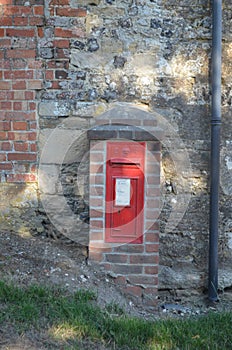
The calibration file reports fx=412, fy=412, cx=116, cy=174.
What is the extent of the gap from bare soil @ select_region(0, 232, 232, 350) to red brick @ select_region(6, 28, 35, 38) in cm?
172

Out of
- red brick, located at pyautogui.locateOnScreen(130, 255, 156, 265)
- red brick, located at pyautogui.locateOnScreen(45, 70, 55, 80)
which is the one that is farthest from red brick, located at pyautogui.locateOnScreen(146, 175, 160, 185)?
red brick, located at pyautogui.locateOnScreen(45, 70, 55, 80)

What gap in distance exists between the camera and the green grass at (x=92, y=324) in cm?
258

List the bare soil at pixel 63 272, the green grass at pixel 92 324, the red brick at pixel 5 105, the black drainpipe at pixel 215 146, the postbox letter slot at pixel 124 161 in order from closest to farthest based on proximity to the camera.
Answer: the green grass at pixel 92 324
the bare soil at pixel 63 272
the postbox letter slot at pixel 124 161
the black drainpipe at pixel 215 146
the red brick at pixel 5 105

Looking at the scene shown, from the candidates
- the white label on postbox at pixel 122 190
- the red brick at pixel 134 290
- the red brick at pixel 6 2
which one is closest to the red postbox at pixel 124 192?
the white label on postbox at pixel 122 190

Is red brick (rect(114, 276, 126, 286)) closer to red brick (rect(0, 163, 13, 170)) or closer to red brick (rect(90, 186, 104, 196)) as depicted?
red brick (rect(90, 186, 104, 196))

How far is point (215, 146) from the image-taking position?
3.52 m

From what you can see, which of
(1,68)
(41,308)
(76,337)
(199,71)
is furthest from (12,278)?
(199,71)

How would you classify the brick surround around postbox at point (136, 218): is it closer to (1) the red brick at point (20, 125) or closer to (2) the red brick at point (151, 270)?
(2) the red brick at point (151, 270)

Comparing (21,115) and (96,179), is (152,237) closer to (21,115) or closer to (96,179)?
(96,179)

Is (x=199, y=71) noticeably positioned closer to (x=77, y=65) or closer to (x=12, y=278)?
(x=77, y=65)

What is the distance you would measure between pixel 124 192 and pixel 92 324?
43.4 inches

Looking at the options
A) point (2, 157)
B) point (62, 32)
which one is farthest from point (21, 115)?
point (62, 32)

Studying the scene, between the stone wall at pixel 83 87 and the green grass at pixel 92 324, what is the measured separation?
0.76 metres

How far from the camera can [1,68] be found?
11.7 feet
